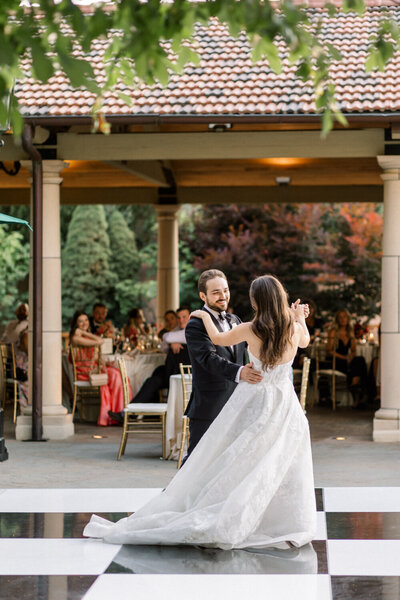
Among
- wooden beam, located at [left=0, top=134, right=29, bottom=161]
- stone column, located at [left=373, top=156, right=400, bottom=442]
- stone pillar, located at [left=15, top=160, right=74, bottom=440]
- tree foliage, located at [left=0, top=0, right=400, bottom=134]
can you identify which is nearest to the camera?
tree foliage, located at [left=0, top=0, right=400, bottom=134]

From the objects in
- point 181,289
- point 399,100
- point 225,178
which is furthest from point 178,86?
point 181,289

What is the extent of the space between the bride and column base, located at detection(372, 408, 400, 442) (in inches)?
191

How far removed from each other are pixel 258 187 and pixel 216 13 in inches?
567

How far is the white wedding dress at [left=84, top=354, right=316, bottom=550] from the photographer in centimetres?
613

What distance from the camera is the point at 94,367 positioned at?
12969mm

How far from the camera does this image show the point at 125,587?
539 cm

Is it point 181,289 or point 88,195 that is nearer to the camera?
point 88,195

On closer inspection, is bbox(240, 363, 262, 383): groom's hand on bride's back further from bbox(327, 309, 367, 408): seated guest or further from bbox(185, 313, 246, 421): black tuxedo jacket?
bbox(327, 309, 367, 408): seated guest

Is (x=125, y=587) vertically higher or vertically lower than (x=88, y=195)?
lower

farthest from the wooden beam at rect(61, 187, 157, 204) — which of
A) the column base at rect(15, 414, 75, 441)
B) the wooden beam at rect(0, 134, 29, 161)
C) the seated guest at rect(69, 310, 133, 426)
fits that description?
the column base at rect(15, 414, 75, 441)

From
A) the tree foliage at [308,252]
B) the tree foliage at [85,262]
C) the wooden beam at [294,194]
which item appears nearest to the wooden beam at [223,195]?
the wooden beam at [294,194]

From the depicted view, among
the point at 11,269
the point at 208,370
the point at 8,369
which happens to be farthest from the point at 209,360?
the point at 11,269

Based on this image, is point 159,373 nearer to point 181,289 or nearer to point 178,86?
point 178,86

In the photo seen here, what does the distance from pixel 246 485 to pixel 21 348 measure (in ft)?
27.1
